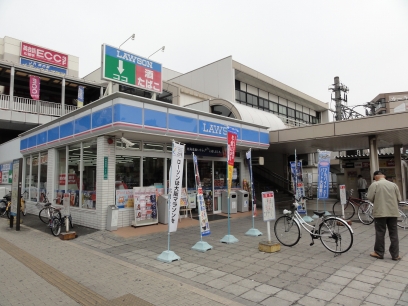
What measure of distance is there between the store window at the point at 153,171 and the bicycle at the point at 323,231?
4.78 meters

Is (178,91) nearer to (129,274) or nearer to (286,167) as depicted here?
(286,167)

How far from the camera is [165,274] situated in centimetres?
506

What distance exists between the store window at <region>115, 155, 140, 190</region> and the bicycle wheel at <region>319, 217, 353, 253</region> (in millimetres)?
5961

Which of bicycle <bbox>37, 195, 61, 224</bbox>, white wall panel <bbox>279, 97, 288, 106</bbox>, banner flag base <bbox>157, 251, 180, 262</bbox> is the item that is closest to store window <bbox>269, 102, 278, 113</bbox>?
white wall panel <bbox>279, 97, 288, 106</bbox>

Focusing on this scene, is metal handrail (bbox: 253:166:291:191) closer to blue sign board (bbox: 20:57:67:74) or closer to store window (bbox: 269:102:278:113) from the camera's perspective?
store window (bbox: 269:102:278:113)

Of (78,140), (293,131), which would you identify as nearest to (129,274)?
(78,140)

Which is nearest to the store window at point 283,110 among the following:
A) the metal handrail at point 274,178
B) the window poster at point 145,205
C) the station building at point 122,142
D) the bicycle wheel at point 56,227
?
the station building at point 122,142

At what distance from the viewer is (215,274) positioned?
16.4 ft

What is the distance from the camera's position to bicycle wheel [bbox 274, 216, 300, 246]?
22.3 ft

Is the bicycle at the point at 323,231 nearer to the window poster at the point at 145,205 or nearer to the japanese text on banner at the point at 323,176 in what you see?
the japanese text on banner at the point at 323,176

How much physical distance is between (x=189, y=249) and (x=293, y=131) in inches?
336

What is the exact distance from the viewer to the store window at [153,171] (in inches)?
388

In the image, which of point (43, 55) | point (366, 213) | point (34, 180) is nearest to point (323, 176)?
point (366, 213)

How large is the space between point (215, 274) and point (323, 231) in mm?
2812
